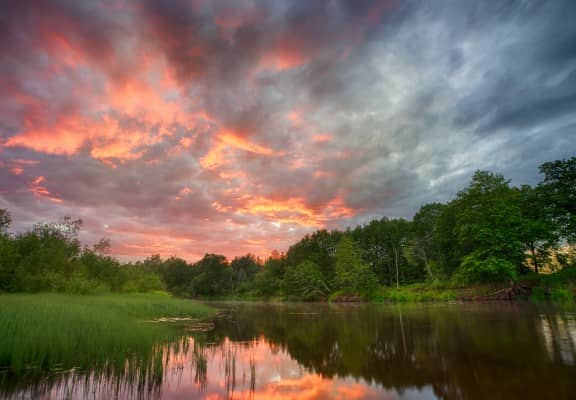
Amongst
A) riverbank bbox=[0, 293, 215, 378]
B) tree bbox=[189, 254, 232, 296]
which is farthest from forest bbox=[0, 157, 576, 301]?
tree bbox=[189, 254, 232, 296]

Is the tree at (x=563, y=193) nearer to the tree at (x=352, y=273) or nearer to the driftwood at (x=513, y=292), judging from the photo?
the driftwood at (x=513, y=292)

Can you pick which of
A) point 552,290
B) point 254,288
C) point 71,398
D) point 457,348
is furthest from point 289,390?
point 254,288

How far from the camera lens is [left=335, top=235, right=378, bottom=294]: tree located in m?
76.3

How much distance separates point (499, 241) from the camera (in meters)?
48.8

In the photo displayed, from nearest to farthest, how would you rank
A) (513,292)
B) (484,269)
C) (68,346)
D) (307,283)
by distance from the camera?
(68,346) → (513,292) → (484,269) → (307,283)

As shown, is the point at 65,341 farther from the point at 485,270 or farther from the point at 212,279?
the point at 212,279

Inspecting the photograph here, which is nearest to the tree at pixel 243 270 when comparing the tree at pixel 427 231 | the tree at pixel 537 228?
the tree at pixel 427 231

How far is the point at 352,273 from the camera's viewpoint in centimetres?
7838

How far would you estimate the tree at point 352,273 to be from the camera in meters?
76.3

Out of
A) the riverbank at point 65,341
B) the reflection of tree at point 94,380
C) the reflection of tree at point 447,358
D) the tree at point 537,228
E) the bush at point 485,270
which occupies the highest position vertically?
the tree at point 537,228

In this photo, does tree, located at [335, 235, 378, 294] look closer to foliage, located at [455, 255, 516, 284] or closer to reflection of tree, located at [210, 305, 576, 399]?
foliage, located at [455, 255, 516, 284]

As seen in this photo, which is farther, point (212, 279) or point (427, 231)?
point (212, 279)

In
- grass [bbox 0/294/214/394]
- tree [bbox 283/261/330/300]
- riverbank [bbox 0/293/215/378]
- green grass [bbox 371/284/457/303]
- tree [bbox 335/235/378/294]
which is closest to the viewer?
grass [bbox 0/294/214/394]

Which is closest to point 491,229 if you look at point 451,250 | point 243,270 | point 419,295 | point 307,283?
point 419,295
